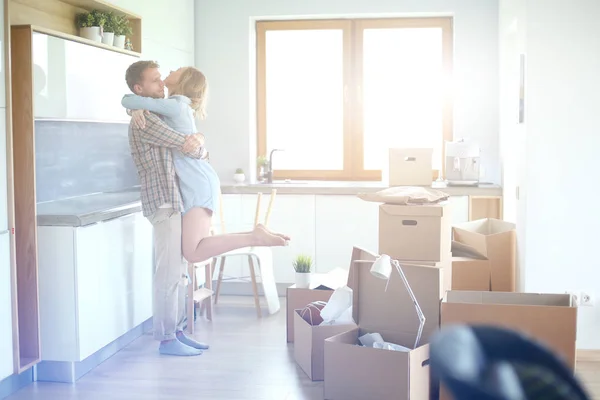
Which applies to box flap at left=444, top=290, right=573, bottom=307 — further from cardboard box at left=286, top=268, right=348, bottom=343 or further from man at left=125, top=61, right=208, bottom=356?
man at left=125, top=61, right=208, bottom=356

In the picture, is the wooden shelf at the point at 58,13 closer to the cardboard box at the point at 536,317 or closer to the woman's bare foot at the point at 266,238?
the woman's bare foot at the point at 266,238

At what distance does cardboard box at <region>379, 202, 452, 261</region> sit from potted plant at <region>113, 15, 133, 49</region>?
1.93 meters

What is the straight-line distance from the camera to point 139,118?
418 cm

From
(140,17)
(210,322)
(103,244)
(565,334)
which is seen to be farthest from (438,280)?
(140,17)

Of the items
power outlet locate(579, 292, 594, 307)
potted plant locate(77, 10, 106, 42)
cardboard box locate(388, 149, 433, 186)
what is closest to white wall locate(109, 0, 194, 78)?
potted plant locate(77, 10, 106, 42)

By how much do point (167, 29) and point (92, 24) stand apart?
117 centimetres

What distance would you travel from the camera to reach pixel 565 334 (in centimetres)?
327

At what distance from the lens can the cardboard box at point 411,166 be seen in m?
5.47

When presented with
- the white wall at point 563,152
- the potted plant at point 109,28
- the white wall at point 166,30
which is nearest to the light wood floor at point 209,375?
the white wall at point 563,152

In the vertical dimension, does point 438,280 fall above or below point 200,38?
below

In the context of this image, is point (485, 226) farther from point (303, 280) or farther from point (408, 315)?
point (408, 315)

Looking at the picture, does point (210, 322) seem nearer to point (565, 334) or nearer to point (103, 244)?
point (103, 244)

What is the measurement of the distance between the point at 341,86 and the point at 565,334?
3568mm

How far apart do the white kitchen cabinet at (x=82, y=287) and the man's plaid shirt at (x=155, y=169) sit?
218 millimetres
